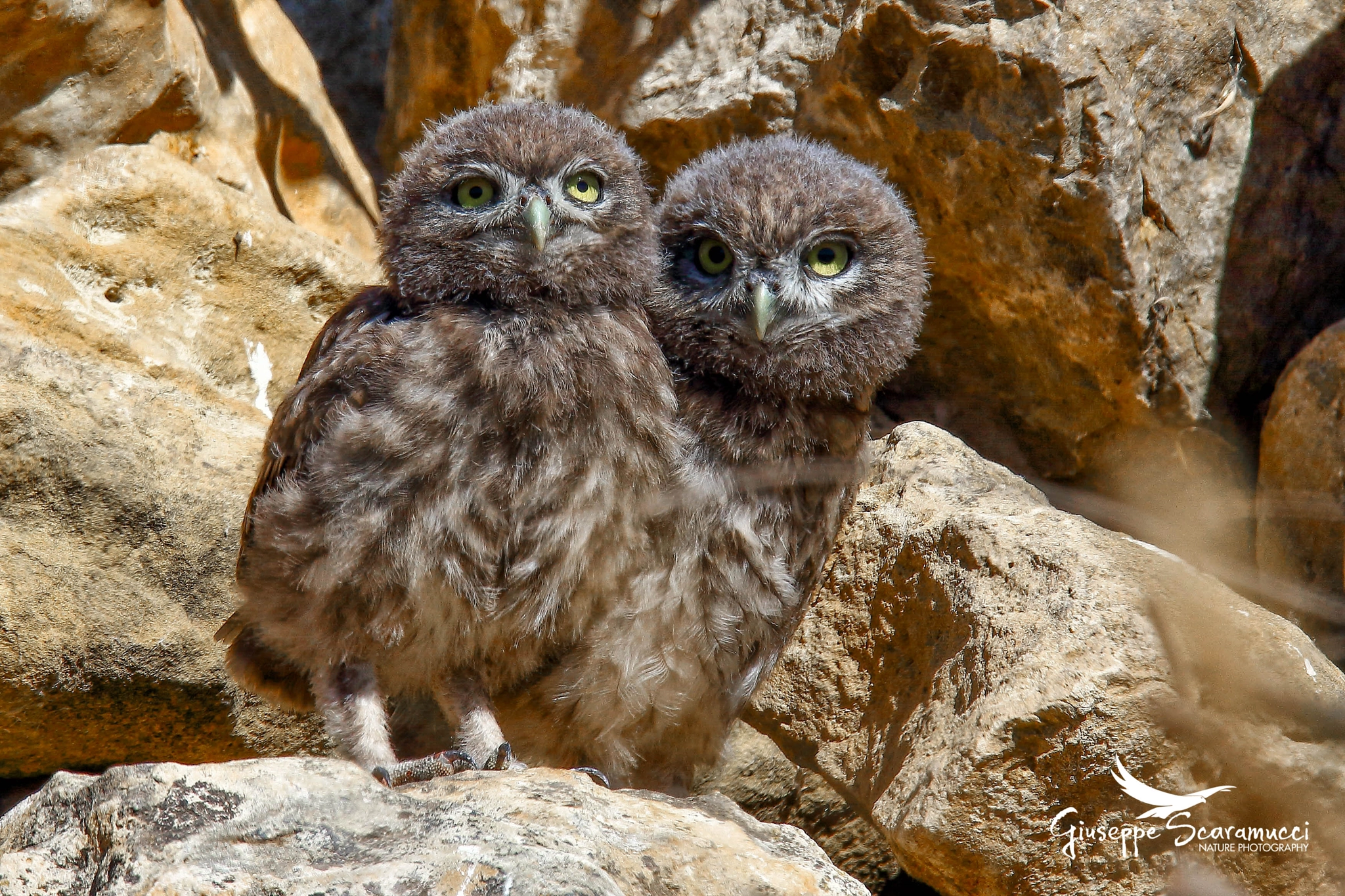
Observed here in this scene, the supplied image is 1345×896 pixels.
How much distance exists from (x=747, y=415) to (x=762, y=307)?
0.29 m

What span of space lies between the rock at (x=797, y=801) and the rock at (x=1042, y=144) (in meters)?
1.32

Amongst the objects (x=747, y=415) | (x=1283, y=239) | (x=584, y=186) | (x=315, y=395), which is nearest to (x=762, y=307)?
(x=747, y=415)

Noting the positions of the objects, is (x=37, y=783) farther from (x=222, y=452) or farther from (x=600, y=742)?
(x=600, y=742)

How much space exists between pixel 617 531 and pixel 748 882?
1.00 meters

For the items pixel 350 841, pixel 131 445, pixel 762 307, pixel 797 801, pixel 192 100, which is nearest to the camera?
pixel 350 841

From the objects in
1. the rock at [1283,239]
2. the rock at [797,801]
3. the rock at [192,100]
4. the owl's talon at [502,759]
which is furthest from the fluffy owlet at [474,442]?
the rock at [1283,239]

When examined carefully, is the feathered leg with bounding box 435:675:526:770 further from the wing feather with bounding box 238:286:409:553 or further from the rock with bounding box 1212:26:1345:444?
the rock with bounding box 1212:26:1345:444

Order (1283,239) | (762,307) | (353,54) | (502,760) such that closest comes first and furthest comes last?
(502,760)
(762,307)
(1283,239)
(353,54)

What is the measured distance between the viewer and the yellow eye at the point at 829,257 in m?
3.14

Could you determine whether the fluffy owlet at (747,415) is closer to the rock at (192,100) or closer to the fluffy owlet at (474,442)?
the fluffy owlet at (474,442)

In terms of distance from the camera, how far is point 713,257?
10.5 ft

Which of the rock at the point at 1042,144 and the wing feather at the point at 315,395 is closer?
the wing feather at the point at 315,395

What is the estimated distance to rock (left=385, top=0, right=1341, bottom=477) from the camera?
3.61m

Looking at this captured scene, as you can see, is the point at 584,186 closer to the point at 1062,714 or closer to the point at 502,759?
the point at 502,759
